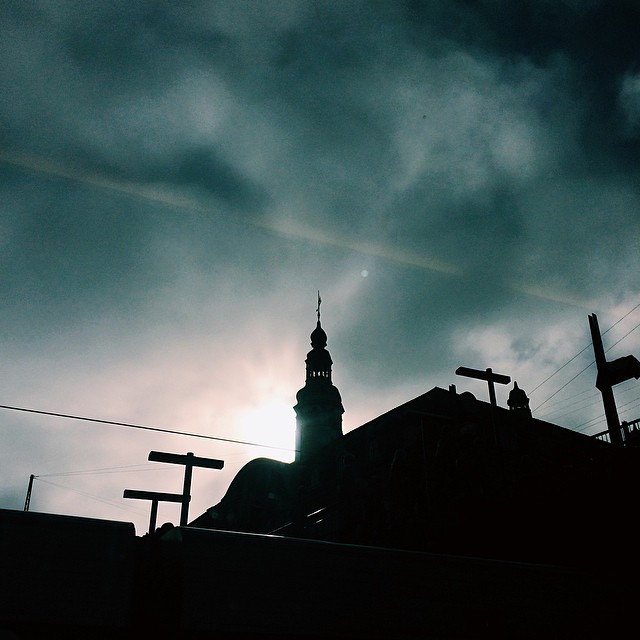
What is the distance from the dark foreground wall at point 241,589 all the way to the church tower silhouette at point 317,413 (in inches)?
1290

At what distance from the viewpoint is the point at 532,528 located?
19.5 meters

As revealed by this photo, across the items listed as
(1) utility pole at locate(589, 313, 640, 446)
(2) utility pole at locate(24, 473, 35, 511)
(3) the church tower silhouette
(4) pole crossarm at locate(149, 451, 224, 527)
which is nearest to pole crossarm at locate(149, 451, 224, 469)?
(4) pole crossarm at locate(149, 451, 224, 527)

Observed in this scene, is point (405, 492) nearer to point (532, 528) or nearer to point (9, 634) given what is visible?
point (532, 528)

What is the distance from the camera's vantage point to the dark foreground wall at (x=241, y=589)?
1072 centimetres

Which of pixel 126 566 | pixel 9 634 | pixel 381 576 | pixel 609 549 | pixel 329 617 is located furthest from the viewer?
pixel 609 549

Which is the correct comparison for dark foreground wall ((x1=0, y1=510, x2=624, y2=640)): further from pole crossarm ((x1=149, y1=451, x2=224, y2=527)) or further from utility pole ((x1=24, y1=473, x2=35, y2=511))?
utility pole ((x1=24, y1=473, x2=35, y2=511))

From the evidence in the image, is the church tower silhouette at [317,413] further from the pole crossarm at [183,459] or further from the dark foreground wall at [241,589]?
the dark foreground wall at [241,589]

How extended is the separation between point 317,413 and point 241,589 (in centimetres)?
3759

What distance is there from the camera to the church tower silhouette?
159 feet

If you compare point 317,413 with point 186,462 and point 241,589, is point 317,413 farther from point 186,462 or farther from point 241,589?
point 241,589

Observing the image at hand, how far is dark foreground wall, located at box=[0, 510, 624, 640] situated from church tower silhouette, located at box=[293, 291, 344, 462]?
32.8m

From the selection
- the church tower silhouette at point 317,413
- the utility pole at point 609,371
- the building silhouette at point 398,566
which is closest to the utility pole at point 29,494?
the church tower silhouette at point 317,413

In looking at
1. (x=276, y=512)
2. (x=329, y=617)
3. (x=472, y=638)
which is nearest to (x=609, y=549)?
(x=472, y=638)

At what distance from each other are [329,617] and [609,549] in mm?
9713
